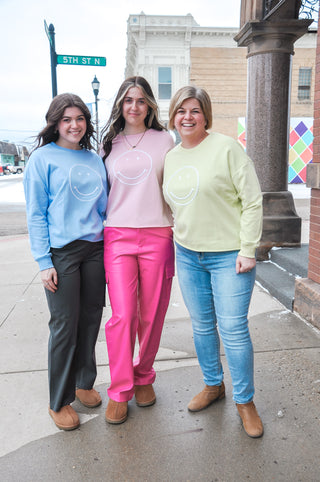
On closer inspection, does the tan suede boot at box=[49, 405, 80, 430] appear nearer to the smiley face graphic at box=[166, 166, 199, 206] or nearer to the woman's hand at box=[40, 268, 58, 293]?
the woman's hand at box=[40, 268, 58, 293]

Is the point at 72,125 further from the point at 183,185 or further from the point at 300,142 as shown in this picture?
the point at 300,142

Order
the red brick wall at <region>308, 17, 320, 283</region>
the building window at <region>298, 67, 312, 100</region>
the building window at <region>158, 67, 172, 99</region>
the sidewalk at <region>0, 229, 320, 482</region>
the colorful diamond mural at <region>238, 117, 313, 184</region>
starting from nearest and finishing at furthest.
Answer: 1. the sidewalk at <region>0, 229, 320, 482</region>
2. the red brick wall at <region>308, 17, 320, 283</region>
3. the colorful diamond mural at <region>238, 117, 313, 184</region>
4. the building window at <region>158, 67, 172, 99</region>
5. the building window at <region>298, 67, 312, 100</region>

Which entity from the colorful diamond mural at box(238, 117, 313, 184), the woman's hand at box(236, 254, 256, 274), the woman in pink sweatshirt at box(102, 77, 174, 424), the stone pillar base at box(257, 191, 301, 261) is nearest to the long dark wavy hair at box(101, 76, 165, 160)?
the woman in pink sweatshirt at box(102, 77, 174, 424)

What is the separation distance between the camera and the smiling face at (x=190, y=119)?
2443mm

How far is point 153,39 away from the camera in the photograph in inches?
918

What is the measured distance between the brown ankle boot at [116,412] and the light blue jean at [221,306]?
0.59 meters

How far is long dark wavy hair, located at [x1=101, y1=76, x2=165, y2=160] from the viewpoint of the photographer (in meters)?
2.68

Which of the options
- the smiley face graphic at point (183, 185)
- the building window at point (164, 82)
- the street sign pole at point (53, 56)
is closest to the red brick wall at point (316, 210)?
the smiley face graphic at point (183, 185)

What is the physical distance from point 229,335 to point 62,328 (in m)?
1.01

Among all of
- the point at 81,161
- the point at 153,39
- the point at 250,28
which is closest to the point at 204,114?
the point at 81,161

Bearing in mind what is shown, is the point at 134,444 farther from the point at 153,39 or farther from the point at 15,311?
the point at 153,39

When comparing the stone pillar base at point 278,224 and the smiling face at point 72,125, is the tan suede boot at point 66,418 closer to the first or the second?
the smiling face at point 72,125

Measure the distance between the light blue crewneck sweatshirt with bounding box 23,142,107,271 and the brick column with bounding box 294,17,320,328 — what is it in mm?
2311

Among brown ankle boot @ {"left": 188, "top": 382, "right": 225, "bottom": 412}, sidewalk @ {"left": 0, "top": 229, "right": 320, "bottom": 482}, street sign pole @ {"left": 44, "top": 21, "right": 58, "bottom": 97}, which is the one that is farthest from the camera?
street sign pole @ {"left": 44, "top": 21, "right": 58, "bottom": 97}
